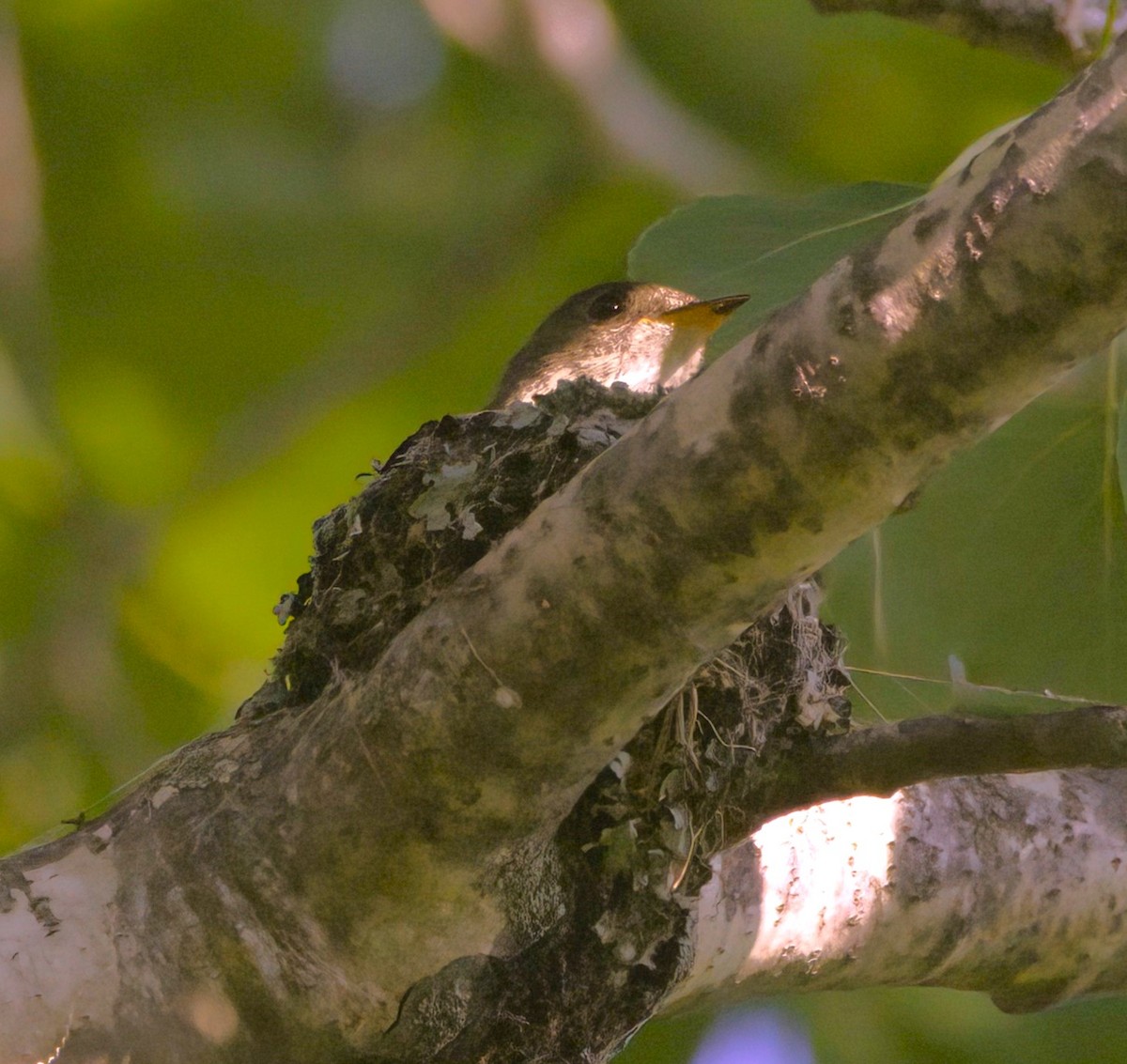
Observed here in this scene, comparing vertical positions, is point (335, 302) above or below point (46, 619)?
above

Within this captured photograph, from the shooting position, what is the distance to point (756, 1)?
16.6 ft

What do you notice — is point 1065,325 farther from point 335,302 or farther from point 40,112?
point 40,112

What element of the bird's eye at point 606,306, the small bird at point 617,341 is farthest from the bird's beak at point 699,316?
the bird's eye at point 606,306

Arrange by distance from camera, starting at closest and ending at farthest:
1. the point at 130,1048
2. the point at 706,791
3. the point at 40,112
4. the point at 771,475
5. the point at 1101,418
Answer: the point at 771,475 < the point at 130,1048 < the point at 706,791 < the point at 1101,418 < the point at 40,112

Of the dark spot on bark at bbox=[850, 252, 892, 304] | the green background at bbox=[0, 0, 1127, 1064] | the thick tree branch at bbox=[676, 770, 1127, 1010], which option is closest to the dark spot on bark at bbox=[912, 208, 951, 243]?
the dark spot on bark at bbox=[850, 252, 892, 304]

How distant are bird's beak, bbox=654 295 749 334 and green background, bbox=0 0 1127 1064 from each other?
0.62m

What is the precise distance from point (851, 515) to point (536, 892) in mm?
685

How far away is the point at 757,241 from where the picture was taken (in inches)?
85.6

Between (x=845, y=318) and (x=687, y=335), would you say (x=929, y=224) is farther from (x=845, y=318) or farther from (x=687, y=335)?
(x=687, y=335)

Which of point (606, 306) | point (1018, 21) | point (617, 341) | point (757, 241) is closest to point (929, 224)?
point (757, 241)

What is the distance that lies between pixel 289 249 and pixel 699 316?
188 cm

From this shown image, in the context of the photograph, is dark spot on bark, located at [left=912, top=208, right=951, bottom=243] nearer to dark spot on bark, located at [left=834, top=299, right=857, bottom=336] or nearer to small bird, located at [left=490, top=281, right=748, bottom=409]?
dark spot on bark, located at [left=834, top=299, right=857, bottom=336]

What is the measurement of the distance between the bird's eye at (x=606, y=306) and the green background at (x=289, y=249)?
384mm

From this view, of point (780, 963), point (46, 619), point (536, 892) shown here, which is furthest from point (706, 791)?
point (46, 619)
